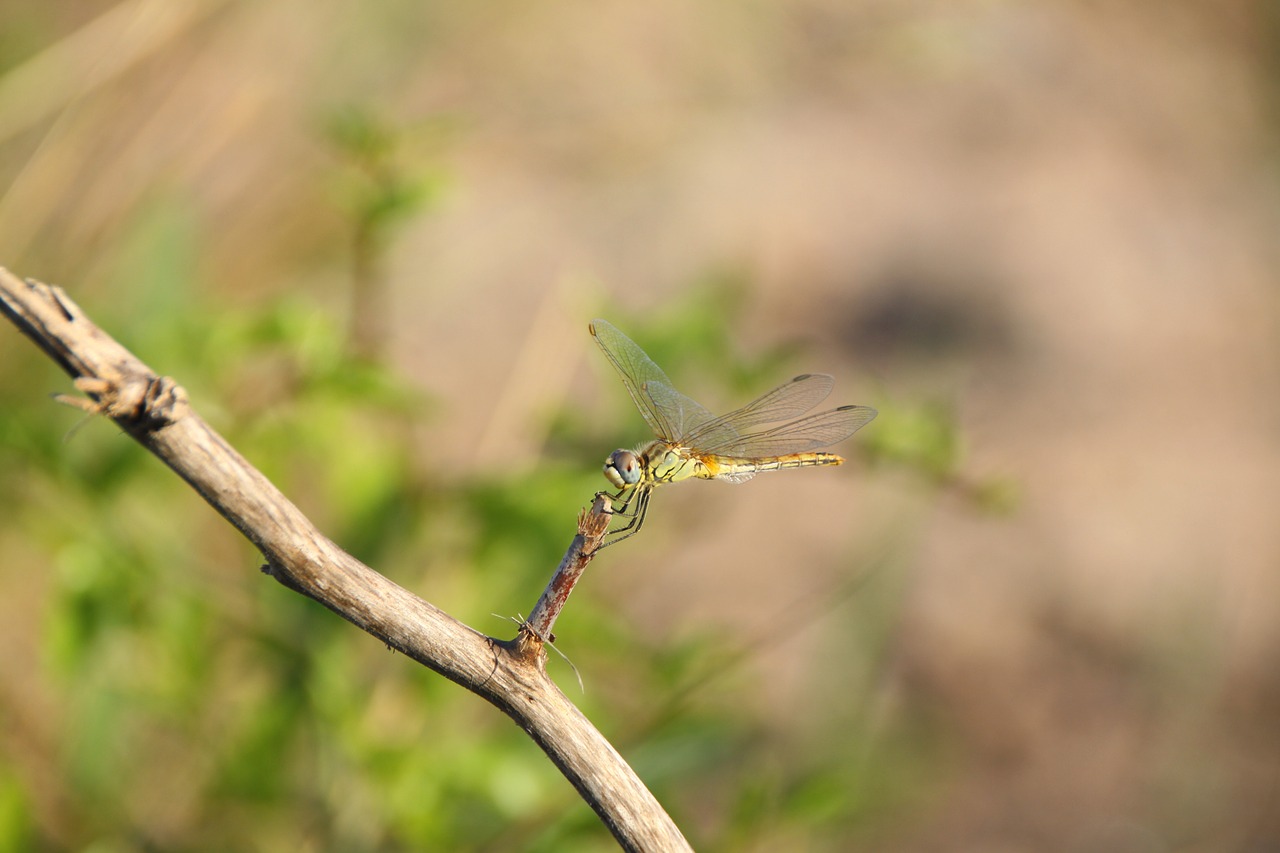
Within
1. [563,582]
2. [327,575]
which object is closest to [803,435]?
[563,582]

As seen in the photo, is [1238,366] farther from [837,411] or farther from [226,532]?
[226,532]

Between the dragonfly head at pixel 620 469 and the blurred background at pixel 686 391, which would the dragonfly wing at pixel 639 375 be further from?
the dragonfly head at pixel 620 469

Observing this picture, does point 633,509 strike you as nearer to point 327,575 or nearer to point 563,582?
point 563,582

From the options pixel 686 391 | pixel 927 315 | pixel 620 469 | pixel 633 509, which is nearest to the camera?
pixel 620 469

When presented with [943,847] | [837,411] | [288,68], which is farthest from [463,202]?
[943,847]

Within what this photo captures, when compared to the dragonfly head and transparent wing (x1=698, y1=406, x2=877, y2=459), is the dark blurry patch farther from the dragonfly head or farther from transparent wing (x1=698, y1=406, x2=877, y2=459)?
the dragonfly head

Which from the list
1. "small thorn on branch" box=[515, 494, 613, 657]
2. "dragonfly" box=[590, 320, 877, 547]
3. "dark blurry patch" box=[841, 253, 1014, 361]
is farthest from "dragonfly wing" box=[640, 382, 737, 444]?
"dark blurry patch" box=[841, 253, 1014, 361]
